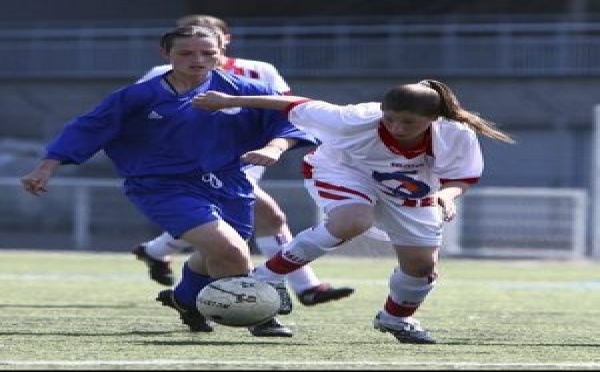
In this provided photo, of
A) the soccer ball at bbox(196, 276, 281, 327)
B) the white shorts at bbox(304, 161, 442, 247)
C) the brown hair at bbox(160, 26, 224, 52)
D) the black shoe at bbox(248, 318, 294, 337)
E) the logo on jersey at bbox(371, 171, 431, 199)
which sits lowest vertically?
the black shoe at bbox(248, 318, 294, 337)

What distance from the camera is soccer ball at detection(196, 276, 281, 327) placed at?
21.6 ft

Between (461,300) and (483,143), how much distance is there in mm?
14010

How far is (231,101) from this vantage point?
22.1 ft

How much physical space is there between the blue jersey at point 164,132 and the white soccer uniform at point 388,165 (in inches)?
7.5

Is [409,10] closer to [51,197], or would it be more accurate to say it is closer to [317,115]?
[51,197]

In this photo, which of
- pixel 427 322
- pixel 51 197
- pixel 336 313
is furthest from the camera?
pixel 51 197

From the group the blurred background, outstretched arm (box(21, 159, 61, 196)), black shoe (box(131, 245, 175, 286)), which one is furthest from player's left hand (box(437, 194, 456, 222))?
the blurred background

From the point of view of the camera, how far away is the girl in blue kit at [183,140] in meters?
6.95

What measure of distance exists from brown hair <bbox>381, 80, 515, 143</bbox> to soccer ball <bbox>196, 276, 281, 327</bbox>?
102cm

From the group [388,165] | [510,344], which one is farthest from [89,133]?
[510,344]

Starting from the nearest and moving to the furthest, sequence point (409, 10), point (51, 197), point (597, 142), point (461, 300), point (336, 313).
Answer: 1. point (336, 313)
2. point (461, 300)
3. point (597, 142)
4. point (51, 197)
5. point (409, 10)

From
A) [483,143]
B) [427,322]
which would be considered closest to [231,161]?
[427,322]

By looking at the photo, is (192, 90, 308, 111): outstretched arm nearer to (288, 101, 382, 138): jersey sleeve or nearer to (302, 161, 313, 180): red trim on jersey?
(288, 101, 382, 138): jersey sleeve

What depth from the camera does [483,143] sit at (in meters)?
24.2
